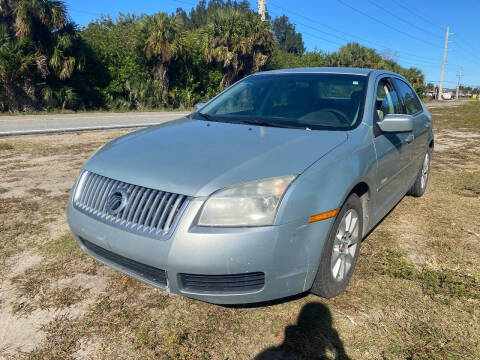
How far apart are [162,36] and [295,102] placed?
65.0ft

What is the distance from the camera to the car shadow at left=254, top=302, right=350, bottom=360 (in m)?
2.03

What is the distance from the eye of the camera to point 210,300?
81.4 inches

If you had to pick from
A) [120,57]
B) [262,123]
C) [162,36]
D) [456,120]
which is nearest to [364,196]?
[262,123]

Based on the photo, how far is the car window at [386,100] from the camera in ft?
10.5

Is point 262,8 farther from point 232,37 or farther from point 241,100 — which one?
point 241,100

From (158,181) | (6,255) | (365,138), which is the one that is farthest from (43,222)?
(365,138)

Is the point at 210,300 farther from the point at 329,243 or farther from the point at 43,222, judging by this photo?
the point at 43,222

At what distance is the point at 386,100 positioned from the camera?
135 inches

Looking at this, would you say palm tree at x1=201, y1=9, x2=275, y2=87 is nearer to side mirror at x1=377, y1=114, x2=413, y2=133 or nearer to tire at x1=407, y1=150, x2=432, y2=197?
tire at x1=407, y1=150, x2=432, y2=197

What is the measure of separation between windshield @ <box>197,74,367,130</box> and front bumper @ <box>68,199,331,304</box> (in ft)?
3.57

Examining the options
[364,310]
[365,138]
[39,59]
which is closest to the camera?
[364,310]

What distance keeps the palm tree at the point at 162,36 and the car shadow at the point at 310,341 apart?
20811 mm

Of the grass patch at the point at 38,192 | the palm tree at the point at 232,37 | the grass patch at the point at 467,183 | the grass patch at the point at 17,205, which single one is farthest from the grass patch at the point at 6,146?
the palm tree at the point at 232,37

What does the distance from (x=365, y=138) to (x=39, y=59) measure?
17711mm
